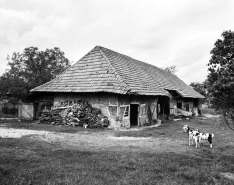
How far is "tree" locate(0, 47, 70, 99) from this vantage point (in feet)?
58.4

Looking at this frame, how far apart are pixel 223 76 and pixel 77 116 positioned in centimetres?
983

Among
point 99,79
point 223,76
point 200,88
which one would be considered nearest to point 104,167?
point 223,76

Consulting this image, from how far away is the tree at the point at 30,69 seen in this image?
58.4 ft

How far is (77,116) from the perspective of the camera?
13.1 metres

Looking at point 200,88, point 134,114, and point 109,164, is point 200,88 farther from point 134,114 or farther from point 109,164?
point 109,164

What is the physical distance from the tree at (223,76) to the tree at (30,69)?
16413 mm

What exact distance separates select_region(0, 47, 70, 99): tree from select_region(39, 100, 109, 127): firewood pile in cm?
567

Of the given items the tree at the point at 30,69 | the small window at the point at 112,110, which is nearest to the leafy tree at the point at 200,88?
the small window at the point at 112,110

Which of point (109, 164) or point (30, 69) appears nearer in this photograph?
point (109, 164)

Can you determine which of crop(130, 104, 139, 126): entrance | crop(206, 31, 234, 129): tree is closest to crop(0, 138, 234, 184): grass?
crop(206, 31, 234, 129): tree

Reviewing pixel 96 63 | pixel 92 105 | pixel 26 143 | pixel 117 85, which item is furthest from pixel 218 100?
pixel 96 63

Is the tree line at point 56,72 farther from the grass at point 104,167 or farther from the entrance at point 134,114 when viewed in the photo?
the entrance at point 134,114

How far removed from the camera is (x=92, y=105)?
13773 mm

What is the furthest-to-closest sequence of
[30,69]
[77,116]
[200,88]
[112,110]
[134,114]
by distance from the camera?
[30,69]
[134,114]
[77,116]
[112,110]
[200,88]
